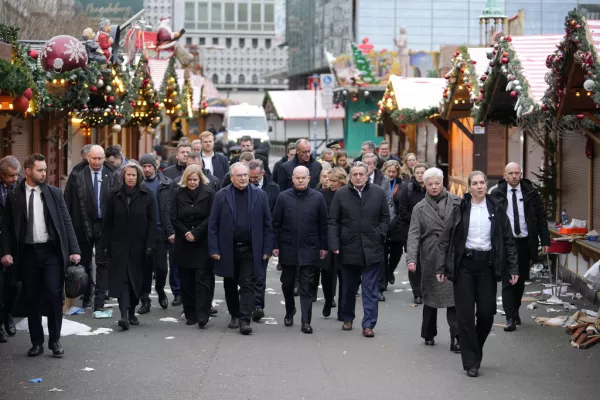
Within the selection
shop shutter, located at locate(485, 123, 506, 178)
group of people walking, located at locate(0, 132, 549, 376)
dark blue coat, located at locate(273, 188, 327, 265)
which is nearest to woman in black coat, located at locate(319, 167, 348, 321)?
group of people walking, located at locate(0, 132, 549, 376)

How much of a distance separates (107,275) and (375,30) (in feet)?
225

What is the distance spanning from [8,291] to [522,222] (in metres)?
5.55

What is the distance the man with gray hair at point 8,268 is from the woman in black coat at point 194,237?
1985 mm

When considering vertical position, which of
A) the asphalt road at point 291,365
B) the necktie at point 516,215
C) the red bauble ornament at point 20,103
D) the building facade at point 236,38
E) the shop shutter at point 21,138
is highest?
the building facade at point 236,38

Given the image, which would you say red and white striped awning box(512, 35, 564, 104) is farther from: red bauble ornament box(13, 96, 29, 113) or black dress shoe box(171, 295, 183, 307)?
red bauble ornament box(13, 96, 29, 113)

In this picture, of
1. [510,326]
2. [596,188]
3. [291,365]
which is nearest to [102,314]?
[291,365]

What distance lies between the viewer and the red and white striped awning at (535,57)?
13789 mm

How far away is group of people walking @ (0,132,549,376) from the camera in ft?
30.6

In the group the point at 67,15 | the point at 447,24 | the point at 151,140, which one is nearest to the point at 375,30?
the point at 447,24

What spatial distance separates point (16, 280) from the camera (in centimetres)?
986

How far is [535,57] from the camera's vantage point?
14930mm

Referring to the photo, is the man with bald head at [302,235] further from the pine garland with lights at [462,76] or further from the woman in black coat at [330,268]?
the pine garland with lights at [462,76]

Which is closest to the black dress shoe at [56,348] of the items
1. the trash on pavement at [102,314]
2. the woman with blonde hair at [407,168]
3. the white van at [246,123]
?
the trash on pavement at [102,314]

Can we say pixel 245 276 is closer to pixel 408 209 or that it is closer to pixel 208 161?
pixel 408 209
